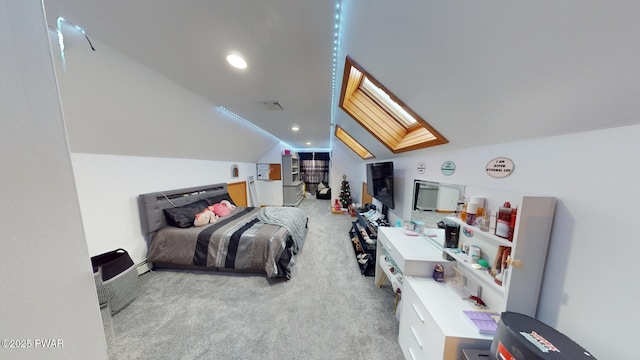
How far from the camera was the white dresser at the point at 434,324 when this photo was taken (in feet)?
3.22

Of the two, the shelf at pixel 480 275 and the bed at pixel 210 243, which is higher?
the shelf at pixel 480 275

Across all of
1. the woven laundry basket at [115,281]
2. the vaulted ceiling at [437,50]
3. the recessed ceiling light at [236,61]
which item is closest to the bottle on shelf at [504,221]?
the vaulted ceiling at [437,50]

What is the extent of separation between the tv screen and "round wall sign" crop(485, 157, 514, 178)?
1.39m

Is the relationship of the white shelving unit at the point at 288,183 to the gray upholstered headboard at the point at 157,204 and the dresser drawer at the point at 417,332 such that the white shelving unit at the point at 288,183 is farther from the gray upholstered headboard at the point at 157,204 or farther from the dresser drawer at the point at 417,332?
the dresser drawer at the point at 417,332

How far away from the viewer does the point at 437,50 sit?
0.88 metres

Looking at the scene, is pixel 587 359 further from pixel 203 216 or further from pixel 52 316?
pixel 203 216

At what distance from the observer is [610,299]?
0.72 m

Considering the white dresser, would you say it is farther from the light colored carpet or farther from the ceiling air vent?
the ceiling air vent

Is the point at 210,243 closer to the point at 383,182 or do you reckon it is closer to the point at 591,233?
the point at 383,182

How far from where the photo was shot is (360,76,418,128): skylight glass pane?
6.72 feet

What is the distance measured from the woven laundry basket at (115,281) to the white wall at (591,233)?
333 cm

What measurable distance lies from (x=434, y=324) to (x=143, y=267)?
342 cm

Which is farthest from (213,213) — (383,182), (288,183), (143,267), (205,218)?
(288,183)

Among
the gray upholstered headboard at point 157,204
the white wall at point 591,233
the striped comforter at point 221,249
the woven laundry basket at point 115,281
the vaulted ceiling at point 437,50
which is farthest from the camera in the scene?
the gray upholstered headboard at point 157,204
